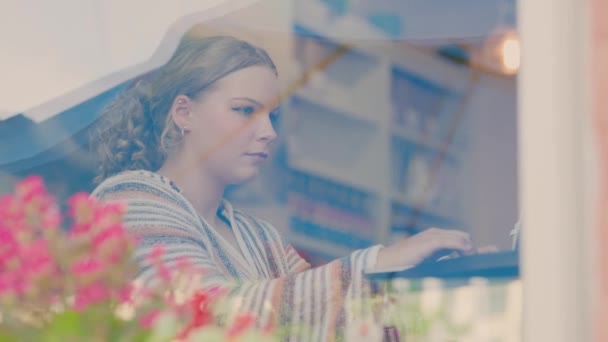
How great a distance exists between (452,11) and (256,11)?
40 cm

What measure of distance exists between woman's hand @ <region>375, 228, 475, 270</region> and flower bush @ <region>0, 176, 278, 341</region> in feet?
0.91

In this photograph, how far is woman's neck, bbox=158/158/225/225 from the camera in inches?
77.9

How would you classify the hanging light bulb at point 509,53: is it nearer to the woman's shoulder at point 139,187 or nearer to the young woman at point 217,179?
the young woman at point 217,179

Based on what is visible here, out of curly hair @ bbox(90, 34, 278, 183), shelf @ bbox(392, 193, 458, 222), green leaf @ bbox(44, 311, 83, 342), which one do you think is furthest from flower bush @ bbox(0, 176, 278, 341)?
shelf @ bbox(392, 193, 458, 222)

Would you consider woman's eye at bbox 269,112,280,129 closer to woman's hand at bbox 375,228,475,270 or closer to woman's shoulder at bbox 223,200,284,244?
woman's shoulder at bbox 223,200,284,244

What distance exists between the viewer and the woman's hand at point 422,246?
1892 millimetres

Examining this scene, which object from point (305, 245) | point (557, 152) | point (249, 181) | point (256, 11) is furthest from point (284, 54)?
point (557, 152)

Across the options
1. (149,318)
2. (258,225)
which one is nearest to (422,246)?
(258,225)

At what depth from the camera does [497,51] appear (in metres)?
1.90

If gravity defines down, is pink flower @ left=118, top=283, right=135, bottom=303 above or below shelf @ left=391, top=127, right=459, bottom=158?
below

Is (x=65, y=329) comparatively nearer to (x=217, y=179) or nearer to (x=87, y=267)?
(x=87, y=267)

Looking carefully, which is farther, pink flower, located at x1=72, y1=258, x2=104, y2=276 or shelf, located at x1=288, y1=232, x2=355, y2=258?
shelf, located at x1=288, y1=232, x2=355, y2=258

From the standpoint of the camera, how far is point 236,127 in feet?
6.53

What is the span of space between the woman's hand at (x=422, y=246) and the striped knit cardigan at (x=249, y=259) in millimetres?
29
